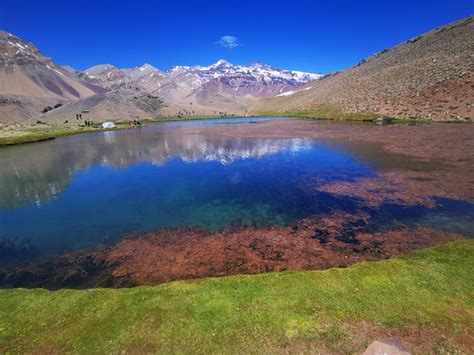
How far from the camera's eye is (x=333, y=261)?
1424 centimetres

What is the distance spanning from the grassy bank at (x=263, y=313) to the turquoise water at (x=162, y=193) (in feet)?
25.9

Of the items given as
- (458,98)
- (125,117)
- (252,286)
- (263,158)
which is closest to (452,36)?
(458,98)

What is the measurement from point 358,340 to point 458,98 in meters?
98.7

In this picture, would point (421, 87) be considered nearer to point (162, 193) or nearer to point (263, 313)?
point (162, 193)

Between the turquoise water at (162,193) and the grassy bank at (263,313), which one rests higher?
the grassy bank at (263,313)

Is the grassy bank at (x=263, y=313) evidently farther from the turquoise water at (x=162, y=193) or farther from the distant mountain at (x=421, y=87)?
the distant mountain at (x=421, y=87)

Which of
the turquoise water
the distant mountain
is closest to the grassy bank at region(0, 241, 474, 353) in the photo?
the turquoise water

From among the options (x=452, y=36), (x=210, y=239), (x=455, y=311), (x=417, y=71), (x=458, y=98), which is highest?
(x=452, y=36)

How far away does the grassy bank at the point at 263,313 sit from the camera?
852 cm

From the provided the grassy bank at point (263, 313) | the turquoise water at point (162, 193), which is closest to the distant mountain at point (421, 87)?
the turquoise water at point (162, 193)

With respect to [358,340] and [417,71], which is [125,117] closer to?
[417,71]

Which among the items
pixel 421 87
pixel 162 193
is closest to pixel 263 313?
pixel 162 193

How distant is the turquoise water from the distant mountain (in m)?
59.9

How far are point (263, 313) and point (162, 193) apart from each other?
20657mm
